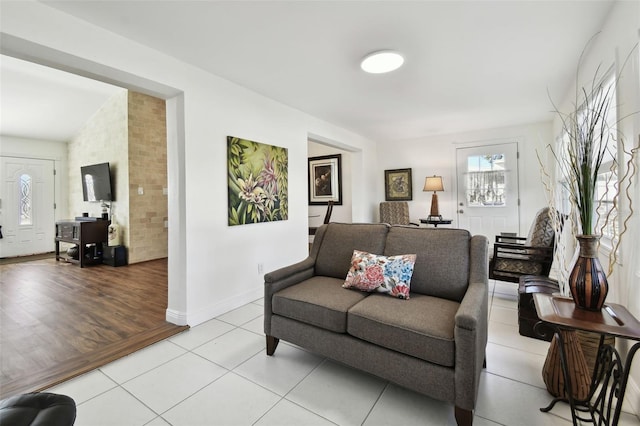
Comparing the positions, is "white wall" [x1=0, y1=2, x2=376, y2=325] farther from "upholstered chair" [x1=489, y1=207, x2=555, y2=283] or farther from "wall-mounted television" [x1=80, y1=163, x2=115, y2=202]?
"wall-mounted television" [x1=80, y1=163, x2=115, y2=202]

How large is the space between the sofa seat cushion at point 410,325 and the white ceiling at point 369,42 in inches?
77.3

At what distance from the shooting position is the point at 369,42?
90.7 inches

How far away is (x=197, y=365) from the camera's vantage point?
2.04 m

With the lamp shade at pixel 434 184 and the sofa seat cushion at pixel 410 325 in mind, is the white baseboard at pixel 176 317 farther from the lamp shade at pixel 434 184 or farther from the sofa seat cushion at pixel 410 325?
the lamp shade at pixel 434 184

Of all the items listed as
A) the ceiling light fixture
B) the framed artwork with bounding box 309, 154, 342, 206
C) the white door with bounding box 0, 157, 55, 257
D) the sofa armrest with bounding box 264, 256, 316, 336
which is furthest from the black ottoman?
the white door with bounding box 0, 157, 55, 257

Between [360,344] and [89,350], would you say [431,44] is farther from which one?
[89,350]

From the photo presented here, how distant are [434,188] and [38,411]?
5.33 m

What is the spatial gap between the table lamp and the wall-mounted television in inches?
229

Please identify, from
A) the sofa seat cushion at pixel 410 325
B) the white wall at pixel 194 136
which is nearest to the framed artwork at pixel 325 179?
the white wall at pixel 194 136

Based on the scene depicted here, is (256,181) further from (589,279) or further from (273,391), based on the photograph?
(589,279)

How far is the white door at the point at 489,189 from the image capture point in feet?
16.4

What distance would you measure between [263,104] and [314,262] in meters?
2.05

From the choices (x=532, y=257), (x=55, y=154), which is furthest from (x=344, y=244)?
(x=55, y=154)

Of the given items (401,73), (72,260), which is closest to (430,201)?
(401,73)
